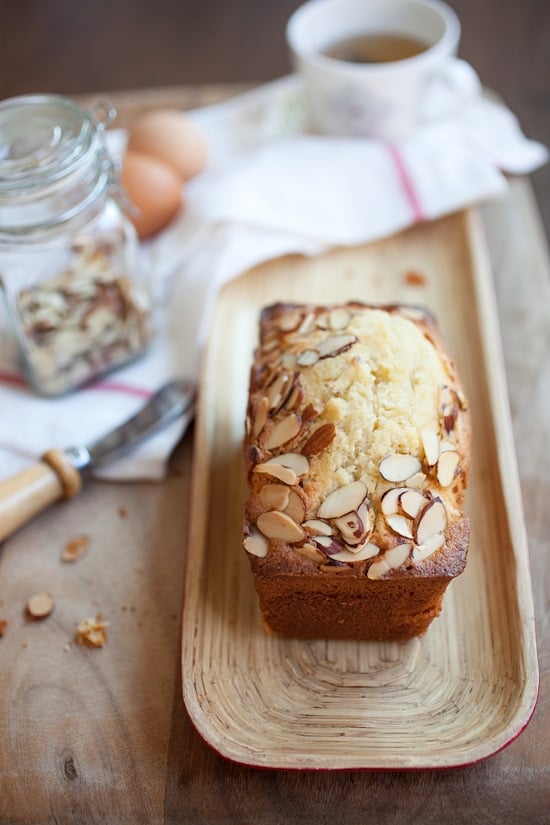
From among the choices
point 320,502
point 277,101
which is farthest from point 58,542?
point 277,101

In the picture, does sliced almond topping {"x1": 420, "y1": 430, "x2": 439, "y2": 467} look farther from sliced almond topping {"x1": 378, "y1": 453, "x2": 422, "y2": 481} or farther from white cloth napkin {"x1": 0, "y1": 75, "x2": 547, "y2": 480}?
white cloth napkin {"x1": 0, "y1": 75, "x2": 547, "y2": 480}

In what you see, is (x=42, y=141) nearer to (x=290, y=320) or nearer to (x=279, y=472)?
(x=290, y=320)

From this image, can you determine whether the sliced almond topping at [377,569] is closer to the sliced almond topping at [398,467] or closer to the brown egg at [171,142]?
the sliced almond topping at [398,467]

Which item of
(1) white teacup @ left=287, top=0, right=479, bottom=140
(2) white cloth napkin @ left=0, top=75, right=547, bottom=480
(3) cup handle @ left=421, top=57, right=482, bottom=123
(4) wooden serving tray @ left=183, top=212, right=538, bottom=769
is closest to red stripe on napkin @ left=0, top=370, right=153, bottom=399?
(2) white cloth napkin @ left=0, top=75, right=547, bottom=480

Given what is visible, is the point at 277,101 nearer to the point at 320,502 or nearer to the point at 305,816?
the point at 320,502

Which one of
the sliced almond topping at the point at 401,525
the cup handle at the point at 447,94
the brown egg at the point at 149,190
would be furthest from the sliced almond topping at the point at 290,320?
the cup handle at the point at 447,94

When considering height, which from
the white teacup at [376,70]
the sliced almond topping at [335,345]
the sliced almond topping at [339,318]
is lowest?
the sliced almond topping at [339,318]

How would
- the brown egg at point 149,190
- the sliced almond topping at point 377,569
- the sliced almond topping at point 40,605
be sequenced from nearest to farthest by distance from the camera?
the sliced almond topping at point 377,569, the sliced almond topping at point 40,605, the brown egg at point 149,190

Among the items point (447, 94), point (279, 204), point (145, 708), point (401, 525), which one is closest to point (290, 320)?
point (401, 525)
